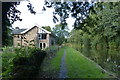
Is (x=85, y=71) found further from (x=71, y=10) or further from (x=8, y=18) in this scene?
(x=8, y=18)

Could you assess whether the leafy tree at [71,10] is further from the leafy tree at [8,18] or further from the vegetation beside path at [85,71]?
the vegetation beside path at [85,71]

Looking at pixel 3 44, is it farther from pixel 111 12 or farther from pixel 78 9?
pixel 111 12

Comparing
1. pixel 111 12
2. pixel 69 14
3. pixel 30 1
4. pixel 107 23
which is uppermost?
pixel 111 12

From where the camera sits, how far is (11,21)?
147 inches

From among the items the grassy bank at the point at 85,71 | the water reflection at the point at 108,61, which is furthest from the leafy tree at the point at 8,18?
the water reflection at the point at 108,61

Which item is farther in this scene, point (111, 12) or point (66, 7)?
point (111, 12)

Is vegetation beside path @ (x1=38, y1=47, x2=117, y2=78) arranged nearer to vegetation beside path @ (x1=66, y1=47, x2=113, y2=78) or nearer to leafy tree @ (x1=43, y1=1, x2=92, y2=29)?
vegetation beside path @ (x1=66, y1=47, x2=113, y2=78)

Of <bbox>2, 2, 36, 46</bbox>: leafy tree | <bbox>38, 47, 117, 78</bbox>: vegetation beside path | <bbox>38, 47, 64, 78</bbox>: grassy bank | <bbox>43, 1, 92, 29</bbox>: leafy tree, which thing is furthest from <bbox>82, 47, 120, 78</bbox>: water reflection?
<bbox>2, 2, 36, 46</bbox>: leafy tree

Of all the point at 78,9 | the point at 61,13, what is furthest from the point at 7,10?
the point at 78,9

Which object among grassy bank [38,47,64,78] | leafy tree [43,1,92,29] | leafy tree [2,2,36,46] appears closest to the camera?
leafy tree [2,2,36,46]

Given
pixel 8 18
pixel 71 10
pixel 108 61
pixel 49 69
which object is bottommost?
pixel 108 61

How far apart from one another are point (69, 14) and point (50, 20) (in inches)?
24.5

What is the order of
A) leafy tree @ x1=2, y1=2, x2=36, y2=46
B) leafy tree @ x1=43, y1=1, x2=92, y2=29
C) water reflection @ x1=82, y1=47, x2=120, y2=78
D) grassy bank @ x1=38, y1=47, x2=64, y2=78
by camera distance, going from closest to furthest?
leafy tree @ x1=2, y1=2, x2=36, y2=46 < leafy tree @ x1=43, y1=1, x2=92, y2=29 < grassy bank @ x1=38, y1=47, x2=64, y2=78 < water reflection @ x1=82, y1=47, x2=120, y2=78

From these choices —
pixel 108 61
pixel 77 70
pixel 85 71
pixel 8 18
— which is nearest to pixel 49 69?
pixel 77 70
